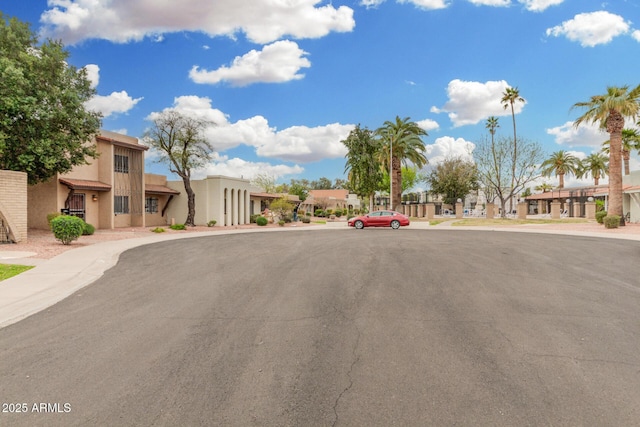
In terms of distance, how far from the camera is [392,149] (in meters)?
45.8

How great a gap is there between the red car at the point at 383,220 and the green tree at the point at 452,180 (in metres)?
37.0

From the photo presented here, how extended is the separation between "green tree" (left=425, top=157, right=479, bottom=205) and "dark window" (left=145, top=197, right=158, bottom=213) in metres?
48.5

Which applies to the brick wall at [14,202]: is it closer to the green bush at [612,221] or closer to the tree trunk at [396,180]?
the tree trunk at [396,180]

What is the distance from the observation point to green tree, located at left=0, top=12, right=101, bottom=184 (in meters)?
20.6

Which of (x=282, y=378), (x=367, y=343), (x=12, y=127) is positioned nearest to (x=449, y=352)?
(x=367, y=343)

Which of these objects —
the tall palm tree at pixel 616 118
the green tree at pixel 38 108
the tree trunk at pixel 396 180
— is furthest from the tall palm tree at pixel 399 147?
the green tree at pixel 38 108

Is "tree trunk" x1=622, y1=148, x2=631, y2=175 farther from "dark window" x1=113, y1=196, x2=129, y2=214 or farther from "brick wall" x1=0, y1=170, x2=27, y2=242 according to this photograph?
"brick wall" x1=0, y1=170, x2=27, y2=242

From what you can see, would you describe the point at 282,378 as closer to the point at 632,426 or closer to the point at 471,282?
the point at 632,426

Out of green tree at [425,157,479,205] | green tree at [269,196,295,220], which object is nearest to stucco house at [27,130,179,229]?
green tree at [269,196,295,220]

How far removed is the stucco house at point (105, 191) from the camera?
84.9 ft

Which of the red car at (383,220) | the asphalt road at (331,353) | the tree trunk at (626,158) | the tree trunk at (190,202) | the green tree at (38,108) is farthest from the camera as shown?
the tree trunk at (626,158)

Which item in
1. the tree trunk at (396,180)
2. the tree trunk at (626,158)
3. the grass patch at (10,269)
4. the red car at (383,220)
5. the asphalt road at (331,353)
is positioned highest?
the tree trunk at (626,158)

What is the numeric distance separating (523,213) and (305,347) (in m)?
49.4

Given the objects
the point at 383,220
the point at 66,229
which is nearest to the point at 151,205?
the point at 66,229
